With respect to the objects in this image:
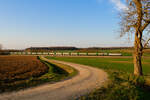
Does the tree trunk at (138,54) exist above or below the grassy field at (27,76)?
above

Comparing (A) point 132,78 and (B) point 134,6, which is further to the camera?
(B) point 134,6

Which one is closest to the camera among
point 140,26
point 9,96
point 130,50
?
point 9,96

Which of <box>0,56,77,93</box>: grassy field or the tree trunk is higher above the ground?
the tree trunk

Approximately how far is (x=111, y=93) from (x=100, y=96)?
112cm

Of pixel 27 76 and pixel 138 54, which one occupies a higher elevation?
pixel 138 54

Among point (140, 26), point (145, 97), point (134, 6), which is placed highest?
point (134, 6)

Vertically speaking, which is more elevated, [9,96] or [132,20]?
[132,20]

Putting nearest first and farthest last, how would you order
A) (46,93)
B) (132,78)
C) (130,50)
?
(46,93) < (132,78) < (130,50)

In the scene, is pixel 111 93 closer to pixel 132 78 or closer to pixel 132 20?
pixel 132 78

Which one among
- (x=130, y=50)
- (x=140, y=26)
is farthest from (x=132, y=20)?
(x=130, y=50)

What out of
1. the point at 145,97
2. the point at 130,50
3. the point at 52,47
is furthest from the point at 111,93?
the point at 52,47

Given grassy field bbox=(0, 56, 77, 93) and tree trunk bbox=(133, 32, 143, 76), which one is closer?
grassy field bbox=(0, 56, 77, 93)

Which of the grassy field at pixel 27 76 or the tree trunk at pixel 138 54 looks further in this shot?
the tree trunk at pixel 138 54

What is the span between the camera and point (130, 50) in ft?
50.8
